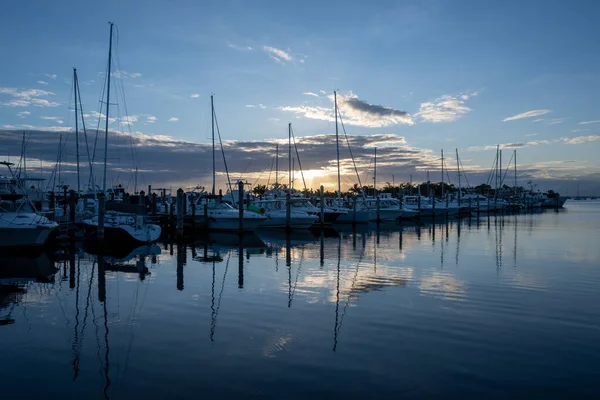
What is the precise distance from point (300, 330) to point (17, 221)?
65.8 ft

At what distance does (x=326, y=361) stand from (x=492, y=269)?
44.1ft

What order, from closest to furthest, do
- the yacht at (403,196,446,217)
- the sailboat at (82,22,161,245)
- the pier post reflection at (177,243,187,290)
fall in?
the pier post reflection at (177,243,187,290), the sailboat at (82,22,161,245), the yacht at (403,196,446,217)

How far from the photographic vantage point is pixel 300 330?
35.6 ft

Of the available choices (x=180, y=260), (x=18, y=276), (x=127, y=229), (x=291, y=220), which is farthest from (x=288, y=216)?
(x=18, y=276)

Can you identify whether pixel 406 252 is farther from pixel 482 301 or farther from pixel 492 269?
pixel 482 301

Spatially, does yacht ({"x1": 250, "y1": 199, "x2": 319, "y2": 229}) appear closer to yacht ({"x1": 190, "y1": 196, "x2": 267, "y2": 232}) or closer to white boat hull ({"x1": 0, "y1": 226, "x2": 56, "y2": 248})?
yacht ({"x1": 190, "y1": 196, "x2": 267, "y2": 232})

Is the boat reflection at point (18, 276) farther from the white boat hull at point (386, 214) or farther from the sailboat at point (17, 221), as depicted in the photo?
the white boat hull at point (386, 214)

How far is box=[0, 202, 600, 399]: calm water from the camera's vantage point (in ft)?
25.5

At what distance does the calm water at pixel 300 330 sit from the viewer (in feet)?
25.5

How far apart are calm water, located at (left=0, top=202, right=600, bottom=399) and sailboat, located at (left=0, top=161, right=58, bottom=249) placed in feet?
12.5

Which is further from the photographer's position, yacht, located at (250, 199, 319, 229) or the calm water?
yacht, located at (250, 199, 319, 229)

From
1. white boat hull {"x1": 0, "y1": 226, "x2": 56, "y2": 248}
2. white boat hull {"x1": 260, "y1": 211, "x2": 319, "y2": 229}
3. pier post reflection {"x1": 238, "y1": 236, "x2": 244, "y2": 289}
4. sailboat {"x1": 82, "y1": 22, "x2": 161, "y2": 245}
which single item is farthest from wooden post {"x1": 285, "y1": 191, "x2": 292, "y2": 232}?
white boat hull {"x1": 0, "y1": 226, "x2": 56, "y2": 248}

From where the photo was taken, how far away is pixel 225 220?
133 feet

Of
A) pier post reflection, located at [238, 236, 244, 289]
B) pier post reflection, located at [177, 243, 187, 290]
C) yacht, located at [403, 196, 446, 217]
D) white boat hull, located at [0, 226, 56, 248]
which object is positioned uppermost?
yacht, located at [403, 196, 446, 217]
